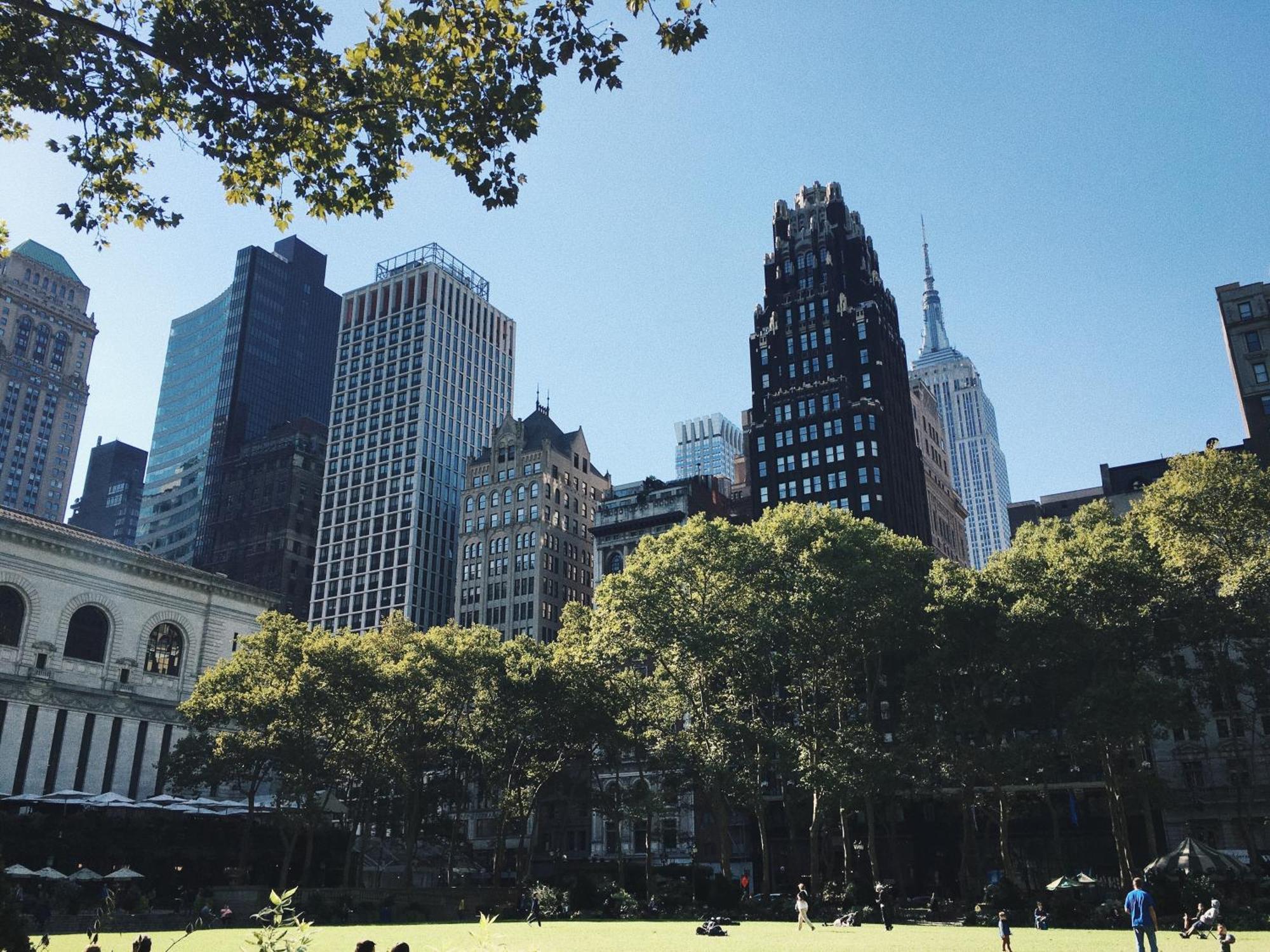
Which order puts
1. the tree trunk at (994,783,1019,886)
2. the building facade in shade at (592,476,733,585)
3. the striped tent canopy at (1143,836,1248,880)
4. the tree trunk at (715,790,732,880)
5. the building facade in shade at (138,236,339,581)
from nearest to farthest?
the striped tent canopy at (1143,836,1248,880), the tree trunk at (994,783,1019,886), the tree trunk at (715,790,732,880), the building facade in shade at (592,476,733,585), the building facade in shade at (138,236,339,581)

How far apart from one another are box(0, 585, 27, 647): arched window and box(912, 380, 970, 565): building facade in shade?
102 m

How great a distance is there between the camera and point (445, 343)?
15450 centimetres

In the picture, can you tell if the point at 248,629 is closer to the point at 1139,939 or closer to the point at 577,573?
the point at 577,573

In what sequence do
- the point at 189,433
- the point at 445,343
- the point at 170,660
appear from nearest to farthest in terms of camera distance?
the point at 170,660 < the point at 445,343 < the point at 189,433

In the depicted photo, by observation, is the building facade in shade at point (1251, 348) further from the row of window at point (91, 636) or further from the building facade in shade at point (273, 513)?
the building facade in shade at point (273, 513)

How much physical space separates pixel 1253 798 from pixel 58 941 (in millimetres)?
70356

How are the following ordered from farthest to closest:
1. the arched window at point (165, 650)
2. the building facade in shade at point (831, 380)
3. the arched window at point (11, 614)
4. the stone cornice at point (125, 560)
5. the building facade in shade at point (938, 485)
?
1. the building facade in shade at point (938, 485)
2. the building facade in shade at point (831, 380)
3. the arched window at point (165, 650)
4. the stone cornice at point (125, 560)
5. the arched window at point (11, 614)

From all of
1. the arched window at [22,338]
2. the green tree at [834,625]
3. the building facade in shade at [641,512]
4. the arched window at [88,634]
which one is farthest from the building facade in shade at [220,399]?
the green tree at [834,625]

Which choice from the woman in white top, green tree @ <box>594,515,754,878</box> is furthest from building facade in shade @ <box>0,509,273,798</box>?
the woman in white top

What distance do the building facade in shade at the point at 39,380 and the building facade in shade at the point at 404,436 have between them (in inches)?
2520

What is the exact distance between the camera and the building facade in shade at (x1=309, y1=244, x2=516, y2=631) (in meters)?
141

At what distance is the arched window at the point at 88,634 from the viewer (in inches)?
2825

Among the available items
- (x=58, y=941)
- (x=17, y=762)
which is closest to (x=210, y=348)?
(x=17, y=762)

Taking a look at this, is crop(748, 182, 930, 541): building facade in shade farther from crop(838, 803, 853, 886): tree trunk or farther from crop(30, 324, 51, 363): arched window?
crop(30, 324, 51, 363): arched window
